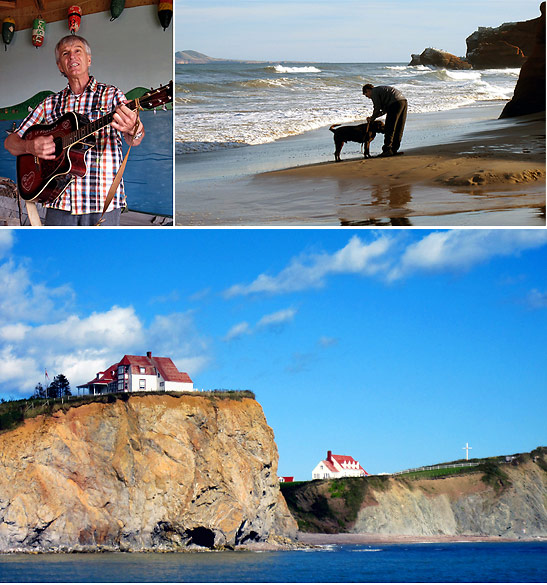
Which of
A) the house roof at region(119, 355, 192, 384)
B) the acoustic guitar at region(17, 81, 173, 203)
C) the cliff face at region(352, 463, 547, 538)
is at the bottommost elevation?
the cliff face at region(352, 463, 547, 538)

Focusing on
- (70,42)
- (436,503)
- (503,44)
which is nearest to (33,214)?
(70,42)

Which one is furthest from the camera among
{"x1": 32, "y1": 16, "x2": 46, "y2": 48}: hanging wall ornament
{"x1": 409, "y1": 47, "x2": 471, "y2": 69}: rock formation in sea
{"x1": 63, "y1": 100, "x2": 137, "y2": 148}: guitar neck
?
{"x1": 409, "y1": 47, "x2": 471, "y2": 69}: rock formation in sea

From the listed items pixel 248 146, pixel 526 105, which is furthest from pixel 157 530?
pixel 526 105

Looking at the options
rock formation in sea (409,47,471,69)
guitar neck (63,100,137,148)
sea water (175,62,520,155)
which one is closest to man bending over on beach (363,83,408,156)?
sea water (175,62,520,155)

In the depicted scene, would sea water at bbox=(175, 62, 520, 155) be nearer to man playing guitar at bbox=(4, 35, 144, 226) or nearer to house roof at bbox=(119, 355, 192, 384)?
man playing guitar at bbox=(4, 35, 144, 226)

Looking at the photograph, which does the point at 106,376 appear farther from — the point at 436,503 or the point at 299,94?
the point at 436,503

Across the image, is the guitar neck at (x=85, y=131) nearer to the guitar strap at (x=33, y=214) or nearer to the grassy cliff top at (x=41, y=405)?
the guitar strap at (x=33, y=214)

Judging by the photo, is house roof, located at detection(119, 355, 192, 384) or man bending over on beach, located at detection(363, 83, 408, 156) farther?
house roof, located at detection(119, 355, 192, 384)
